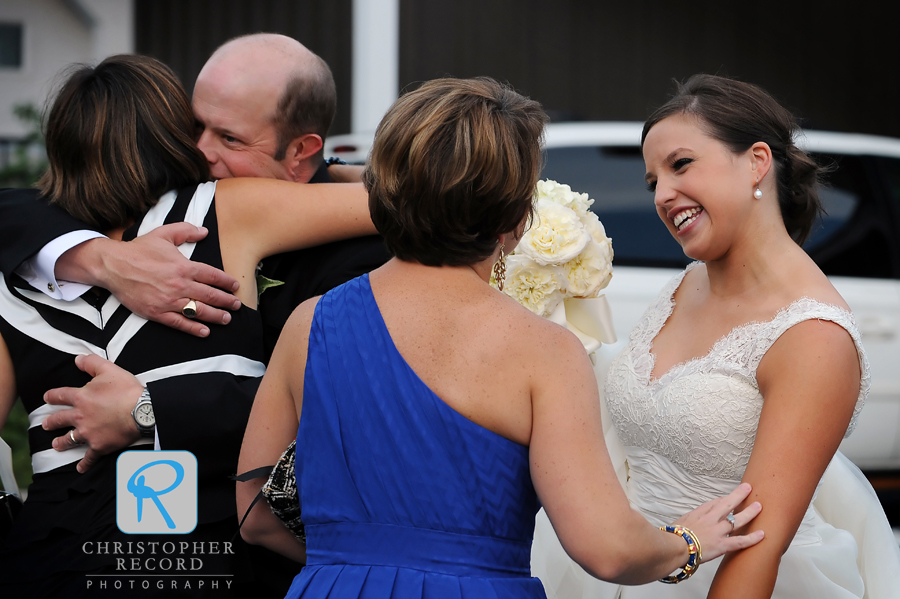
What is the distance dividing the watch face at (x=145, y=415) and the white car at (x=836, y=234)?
9.56ft

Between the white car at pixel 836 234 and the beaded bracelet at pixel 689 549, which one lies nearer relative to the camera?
the beaded bracelet at pixel 689 549

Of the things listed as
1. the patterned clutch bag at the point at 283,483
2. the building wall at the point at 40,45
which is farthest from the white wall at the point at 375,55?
the patterned clutch bag at the point at 283,483

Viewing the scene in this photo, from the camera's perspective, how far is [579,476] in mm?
1407

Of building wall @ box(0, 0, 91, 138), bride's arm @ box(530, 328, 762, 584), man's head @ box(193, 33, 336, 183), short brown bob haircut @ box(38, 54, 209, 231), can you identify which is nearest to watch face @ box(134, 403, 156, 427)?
short brown bob haircut @ box(38, 54, 209, 231)

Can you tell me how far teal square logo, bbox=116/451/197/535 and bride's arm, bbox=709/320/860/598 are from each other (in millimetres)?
1091

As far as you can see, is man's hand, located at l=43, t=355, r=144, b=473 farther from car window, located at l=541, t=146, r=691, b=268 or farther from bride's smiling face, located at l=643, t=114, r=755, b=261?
car window, located at l=541, t=146, r=691, b=268

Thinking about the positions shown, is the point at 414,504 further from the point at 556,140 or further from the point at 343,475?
the point at 556,140

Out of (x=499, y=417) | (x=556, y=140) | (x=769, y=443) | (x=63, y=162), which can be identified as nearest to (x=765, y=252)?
(x=769, y=443)

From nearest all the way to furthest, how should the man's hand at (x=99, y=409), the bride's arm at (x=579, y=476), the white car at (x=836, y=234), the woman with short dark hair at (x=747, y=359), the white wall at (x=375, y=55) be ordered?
the bride's arm at (x=579, y=476) < the man's hand at (x=99, y=409) < the woman with short dark hair at (x=747, y=359) < the white car at (x=836, y=234) < the white wall at (x=375, y=55)

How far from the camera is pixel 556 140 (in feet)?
14.7

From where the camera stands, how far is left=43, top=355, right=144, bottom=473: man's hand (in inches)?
70.1

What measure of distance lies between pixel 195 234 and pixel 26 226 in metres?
0.35

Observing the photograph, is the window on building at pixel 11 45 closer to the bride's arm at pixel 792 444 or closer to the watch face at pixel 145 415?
the watch face at pixel 145 415

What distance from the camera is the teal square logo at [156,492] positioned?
182 centimetres
